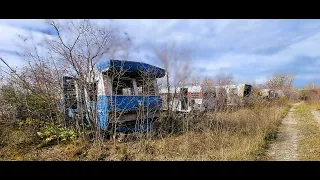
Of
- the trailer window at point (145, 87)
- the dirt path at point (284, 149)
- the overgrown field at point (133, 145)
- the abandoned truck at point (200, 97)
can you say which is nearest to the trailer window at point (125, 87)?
the trailer window at point (145, 87)

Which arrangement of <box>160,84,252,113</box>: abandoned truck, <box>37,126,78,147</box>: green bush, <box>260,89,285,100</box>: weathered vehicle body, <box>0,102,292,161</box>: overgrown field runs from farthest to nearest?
<box>260,89,285,100</box>: weathered vehicle body → <box>160,84,252,113</box>: abandoned truck → <box>37,126,78,147</box>: green bush → <box>0,102,292,161</box>: overgrown field

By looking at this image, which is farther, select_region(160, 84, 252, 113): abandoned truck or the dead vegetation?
select_region(160, 84, 252, 113): abandoned truck

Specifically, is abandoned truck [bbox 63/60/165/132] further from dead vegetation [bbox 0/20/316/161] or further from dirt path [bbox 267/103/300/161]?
dirt path [bbox 267/103/300/161]

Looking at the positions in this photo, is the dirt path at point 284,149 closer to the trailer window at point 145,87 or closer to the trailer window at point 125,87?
the trailer window at point 145,87

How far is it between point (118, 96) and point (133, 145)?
133cm

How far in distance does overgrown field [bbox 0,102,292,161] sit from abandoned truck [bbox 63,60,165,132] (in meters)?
0.52

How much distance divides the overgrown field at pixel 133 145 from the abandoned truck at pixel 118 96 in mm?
524

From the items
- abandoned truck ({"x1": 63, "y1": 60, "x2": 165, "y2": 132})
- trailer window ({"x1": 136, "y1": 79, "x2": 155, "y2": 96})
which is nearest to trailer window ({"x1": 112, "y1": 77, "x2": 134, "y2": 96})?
abandoned truck ({"x1": 63, "y1": 60, "x2": 165, "y2": 132})

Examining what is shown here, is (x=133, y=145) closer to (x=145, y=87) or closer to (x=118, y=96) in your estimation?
(x=118, y=96)

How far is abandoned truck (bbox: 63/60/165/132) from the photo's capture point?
14.1ft

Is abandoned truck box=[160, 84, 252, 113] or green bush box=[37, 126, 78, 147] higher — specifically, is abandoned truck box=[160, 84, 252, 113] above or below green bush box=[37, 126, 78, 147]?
above
